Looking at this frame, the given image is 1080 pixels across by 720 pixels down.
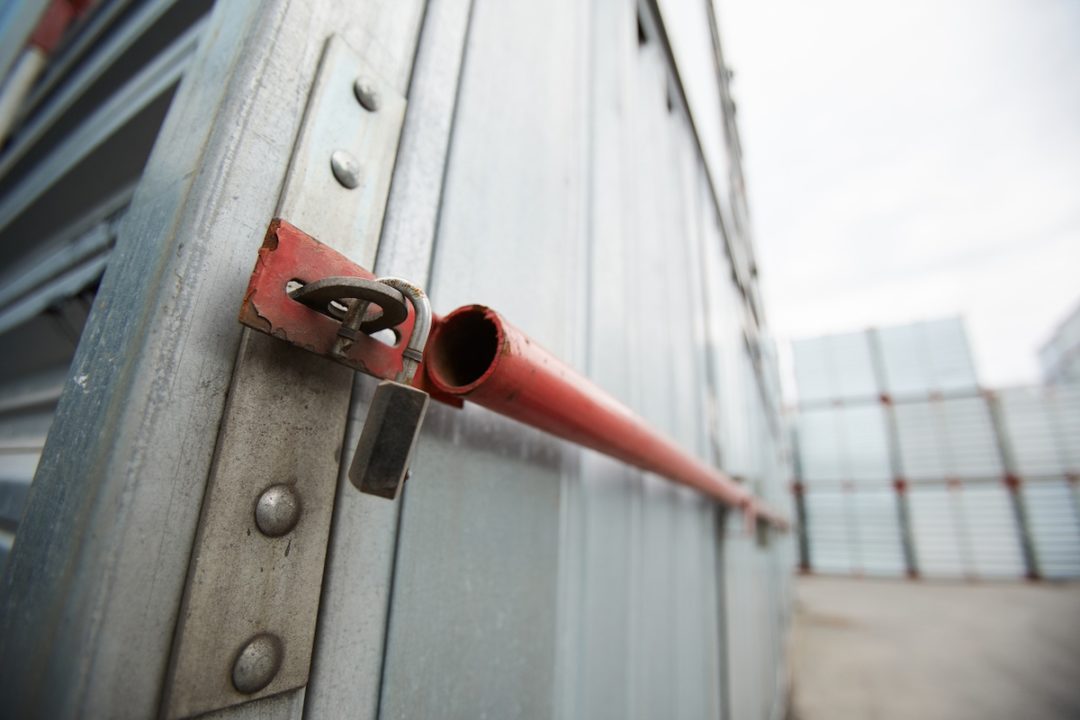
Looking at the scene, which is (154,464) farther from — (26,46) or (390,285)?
(26,46)

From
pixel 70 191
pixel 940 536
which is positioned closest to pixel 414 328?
pixel 70 191

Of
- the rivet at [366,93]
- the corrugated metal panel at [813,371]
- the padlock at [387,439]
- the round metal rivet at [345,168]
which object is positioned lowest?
the padlock at [387,439]

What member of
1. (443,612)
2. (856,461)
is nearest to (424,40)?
(443,612)

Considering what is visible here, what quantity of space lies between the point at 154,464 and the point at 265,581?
103 millimetres

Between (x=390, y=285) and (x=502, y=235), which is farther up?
(x=502, y=235)

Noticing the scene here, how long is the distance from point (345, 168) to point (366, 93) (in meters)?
0.09

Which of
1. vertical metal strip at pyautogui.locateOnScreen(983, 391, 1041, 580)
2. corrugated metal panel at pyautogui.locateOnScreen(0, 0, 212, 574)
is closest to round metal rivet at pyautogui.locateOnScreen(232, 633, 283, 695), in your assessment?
corrugated metal panel at pyautogui.locateOnScreen(0, 0, 212, 574)

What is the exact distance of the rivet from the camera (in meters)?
0.41

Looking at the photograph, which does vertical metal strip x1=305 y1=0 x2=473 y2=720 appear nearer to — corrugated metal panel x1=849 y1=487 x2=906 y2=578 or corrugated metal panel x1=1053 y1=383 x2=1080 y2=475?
corrugated metal panel x1=849 y1=487 x2=906 y2=578

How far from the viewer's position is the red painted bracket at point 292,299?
0.27 m

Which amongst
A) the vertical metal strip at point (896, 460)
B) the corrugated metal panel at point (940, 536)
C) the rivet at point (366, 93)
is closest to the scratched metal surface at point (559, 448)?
the rivet at point (366, 93)

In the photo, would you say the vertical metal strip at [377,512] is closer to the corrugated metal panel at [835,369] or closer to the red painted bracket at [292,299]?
the red painted bracket at [292,299]

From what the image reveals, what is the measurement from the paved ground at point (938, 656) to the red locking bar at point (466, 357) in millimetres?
5314

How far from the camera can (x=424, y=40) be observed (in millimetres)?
522
